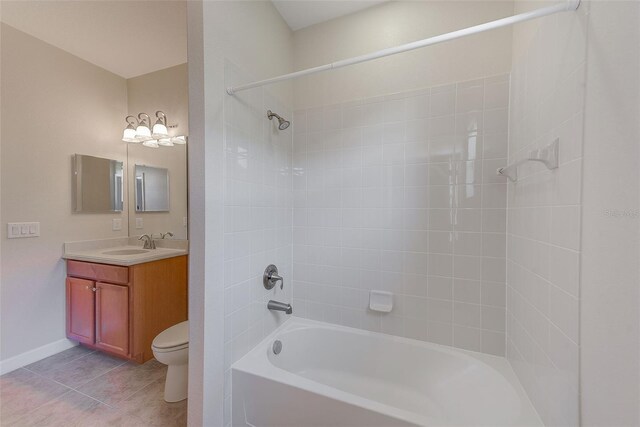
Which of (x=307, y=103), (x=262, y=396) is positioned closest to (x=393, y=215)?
(x=307, y=103)

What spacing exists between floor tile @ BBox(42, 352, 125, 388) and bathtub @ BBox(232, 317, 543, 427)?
1.46 metres

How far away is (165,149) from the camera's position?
8.31 feet

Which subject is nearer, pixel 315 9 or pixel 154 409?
pixel 154 409

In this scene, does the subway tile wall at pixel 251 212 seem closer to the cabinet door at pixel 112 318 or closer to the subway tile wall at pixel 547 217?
the cabinet door at pixel 112 318

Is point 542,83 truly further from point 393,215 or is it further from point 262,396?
point 262,396

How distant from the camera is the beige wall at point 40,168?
192 centimetres

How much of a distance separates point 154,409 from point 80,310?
130 centimetres

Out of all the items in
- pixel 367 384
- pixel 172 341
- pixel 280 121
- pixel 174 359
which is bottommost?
pixel 367 384

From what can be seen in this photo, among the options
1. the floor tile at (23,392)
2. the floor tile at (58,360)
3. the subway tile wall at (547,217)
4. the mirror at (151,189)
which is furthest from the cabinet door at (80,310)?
the subway tile wall at (547,217)

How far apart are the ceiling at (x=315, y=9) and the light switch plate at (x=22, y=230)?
2620 mm

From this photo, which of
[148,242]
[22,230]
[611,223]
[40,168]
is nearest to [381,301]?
[611,223]

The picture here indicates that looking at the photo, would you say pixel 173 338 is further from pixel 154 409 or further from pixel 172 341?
pixel 154 409

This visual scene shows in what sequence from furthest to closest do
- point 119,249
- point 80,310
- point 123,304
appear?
point 119,249, point 80,310, point 123,304

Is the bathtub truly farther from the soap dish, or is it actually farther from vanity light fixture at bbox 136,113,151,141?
vanity light fixture at bbox 136,113,151,141
